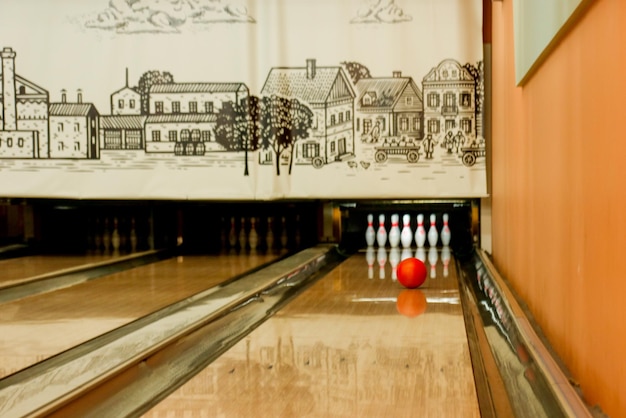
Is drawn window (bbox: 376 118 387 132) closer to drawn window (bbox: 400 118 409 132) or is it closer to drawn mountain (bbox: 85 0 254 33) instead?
drawn window (bbox: 400 118 409 132)

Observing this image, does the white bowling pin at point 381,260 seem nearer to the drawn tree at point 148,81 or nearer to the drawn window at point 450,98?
the drawn window at point 450,98

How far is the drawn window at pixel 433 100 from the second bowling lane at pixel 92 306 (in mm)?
1207

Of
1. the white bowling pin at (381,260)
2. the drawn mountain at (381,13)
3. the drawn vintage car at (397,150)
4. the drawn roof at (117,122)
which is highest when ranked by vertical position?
the drawn mountain at (381,13)

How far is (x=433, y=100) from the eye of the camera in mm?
3818

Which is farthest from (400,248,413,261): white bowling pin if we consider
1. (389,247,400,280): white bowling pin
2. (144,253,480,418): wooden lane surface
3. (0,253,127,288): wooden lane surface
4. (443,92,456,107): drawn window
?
(0,253,127,288): wooden lane surface

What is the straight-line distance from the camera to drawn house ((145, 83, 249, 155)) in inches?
155

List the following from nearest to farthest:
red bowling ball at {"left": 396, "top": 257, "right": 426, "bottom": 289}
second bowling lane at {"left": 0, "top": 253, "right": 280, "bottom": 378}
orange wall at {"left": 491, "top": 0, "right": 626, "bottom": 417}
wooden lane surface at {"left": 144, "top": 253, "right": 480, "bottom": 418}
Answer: orange wall at {"left": 491, "top": 0, "right": 626, "bottom": 417}
wooden lane surface at {"left": 144, "top": 253, "right": 480, "bottom": 418}
second bowling lane at {"left": 0, "top": 253, "right": 280, "bottom": 378}
red bowling ball at {"left": 396, "top": 257, "right": 426, "bottom": 289}

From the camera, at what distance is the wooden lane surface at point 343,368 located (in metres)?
1.32

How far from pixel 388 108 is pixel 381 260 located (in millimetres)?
800

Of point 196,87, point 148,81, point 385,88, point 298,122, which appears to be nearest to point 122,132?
point 148,81

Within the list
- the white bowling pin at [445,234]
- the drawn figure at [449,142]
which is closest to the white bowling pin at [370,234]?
the white bowling pin at [445,234]

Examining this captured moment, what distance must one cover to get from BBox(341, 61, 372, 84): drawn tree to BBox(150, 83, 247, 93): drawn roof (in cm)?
56

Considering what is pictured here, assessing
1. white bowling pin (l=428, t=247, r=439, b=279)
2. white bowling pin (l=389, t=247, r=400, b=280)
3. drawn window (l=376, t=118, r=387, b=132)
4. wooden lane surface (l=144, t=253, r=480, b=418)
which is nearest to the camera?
wooden lane surface (l=144, t=253, r=480, b=418)

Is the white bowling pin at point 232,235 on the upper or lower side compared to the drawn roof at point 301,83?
lower
